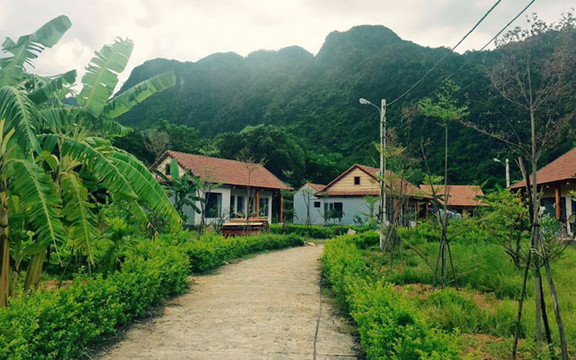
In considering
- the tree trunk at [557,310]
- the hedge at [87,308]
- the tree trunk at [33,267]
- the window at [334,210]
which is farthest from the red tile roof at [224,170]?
the tree trunk at [557,310]

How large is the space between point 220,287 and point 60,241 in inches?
179

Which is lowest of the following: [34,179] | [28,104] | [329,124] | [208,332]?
[208,332]

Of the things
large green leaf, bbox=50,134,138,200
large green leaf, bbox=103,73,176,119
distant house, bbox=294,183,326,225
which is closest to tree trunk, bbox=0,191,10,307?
large green leaf, bbox=50,134,138,200

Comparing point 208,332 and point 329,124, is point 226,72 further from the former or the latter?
point 208,332

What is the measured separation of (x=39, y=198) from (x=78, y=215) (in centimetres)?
66

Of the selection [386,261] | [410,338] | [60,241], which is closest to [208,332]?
[60,241]

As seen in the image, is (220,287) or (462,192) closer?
(220,287)

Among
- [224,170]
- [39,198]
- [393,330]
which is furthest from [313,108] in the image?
[393,330]

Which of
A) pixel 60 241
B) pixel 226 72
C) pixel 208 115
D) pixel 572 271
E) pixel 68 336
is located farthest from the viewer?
pixel 226 72

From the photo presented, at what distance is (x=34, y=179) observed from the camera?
5227 mm

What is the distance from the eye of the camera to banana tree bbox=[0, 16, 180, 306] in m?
5.14

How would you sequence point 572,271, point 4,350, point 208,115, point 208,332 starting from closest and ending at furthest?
point 4,350
point 208,332
point 572,271
point 208,115

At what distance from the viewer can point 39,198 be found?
5148 mm

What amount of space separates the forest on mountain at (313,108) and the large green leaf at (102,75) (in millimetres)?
7824
